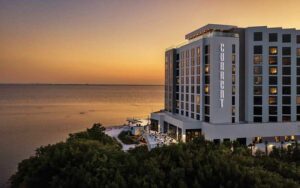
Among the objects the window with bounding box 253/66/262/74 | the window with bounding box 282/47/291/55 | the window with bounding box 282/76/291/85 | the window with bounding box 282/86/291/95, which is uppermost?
the window with bounding box 282/47/291/55

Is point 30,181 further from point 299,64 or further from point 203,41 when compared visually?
point 299,64

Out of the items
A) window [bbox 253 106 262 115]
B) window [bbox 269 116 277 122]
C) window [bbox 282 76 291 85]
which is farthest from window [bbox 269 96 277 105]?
window [bbox 282 76 291 85]

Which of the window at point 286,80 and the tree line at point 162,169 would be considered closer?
the tree line at point 162,169

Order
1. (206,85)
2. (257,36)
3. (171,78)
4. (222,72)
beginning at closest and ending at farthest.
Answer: (222,72) → (206,85) → (257,36) → (171,78)

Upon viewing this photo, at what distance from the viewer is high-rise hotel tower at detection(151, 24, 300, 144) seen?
4928cm

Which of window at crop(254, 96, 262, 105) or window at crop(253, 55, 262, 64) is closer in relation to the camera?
window at crop(253, 55, 262, 64)

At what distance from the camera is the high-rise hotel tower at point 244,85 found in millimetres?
49281

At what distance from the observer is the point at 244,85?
174 ft

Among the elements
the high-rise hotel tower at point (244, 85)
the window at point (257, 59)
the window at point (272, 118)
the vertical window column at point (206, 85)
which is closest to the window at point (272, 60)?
the high-rise hotel tower at point (244, 85)

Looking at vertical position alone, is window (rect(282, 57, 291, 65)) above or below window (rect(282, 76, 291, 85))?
above

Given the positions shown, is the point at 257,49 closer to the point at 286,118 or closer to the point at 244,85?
the point at 244,85

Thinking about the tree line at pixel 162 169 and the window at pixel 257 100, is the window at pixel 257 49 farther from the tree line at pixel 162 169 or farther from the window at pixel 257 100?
the tree line at pixel 162 169

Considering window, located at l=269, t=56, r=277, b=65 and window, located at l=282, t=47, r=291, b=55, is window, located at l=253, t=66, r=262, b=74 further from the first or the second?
window, located at l=282, t=47, r=291, b=55

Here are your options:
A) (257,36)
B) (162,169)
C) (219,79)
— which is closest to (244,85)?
(219,79)
